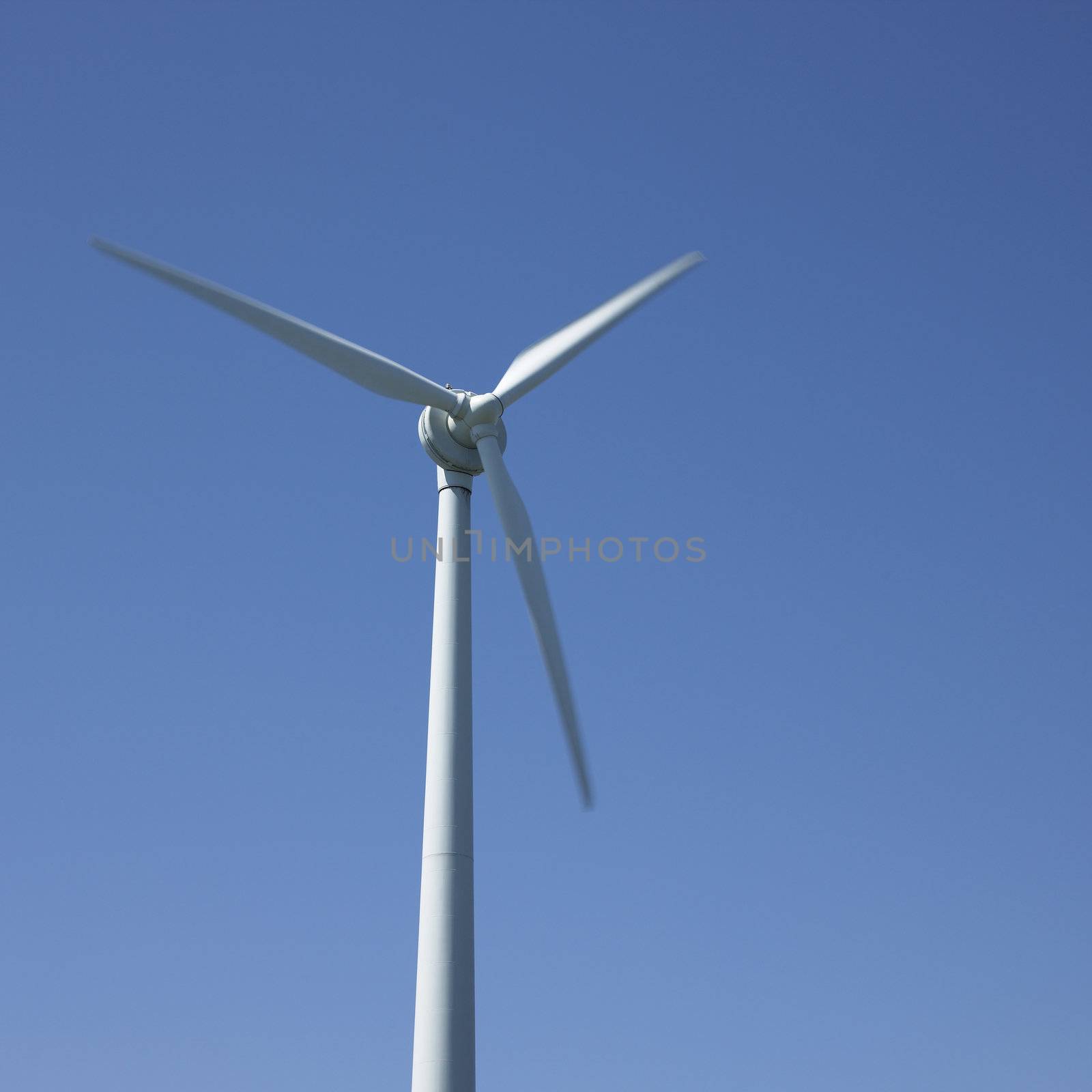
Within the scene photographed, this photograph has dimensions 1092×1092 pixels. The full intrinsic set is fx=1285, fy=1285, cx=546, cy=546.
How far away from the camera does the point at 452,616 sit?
24828mm

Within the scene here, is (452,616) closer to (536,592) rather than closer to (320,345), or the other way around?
(536,592)

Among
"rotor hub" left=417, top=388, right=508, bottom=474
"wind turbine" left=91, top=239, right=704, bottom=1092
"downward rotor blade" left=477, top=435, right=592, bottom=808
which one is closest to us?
"wind turbine" left=91, top=239, right=704, bottom=1092

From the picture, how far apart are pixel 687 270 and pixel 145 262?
538 inches

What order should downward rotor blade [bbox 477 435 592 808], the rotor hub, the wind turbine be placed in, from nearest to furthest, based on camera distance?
the wind turbine → downward rotor blade [bbox 477 435 592 808] → the rotor hub

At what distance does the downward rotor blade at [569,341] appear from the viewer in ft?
93.6

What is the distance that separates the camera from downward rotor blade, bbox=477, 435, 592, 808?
23203 mm

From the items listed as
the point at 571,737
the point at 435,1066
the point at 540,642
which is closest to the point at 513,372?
the point at 540,642

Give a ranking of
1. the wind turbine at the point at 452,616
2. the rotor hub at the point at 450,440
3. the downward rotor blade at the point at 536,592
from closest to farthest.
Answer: the wind turbine at the point at 452,616 → the downward rotor blade at the point at 536,592 → the rotor hub at the point at 450,440

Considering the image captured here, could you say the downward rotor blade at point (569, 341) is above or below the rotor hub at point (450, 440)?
above

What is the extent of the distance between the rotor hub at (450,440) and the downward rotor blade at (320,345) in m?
0.25

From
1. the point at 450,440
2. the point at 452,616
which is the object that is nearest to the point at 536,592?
the point at 452,616

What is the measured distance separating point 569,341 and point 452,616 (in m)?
8.07

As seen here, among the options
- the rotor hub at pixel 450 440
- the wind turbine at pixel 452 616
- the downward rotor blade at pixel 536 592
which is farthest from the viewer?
the rotor hub at pixel 450 440

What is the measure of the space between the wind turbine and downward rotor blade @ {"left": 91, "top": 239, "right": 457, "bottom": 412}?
0.07 feet
